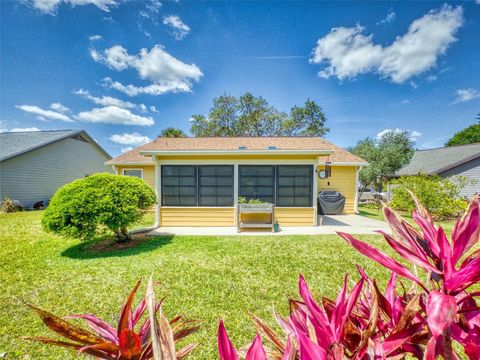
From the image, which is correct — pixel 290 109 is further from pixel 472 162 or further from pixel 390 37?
pixel 472 162

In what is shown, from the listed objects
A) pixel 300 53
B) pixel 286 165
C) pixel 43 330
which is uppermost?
pixel 300 53

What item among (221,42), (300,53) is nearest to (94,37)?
(221,42)

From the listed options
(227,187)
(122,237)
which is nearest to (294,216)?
(227,187)

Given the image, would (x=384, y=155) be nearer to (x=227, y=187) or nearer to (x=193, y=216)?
(x=227, y=187)

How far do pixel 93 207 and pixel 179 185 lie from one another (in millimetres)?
3083

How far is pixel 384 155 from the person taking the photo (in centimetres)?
2452

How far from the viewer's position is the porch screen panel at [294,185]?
25.7ft

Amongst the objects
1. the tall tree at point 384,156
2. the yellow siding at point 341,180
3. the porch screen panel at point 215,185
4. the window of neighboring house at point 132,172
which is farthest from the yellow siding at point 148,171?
the tall tree at point 384,156

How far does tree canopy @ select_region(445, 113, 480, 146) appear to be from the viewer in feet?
104

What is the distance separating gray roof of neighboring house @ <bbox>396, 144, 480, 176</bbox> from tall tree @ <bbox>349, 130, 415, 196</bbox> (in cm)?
312

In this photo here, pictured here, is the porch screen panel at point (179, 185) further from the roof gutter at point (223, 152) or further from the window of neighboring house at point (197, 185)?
the roof gutter at point (223, 152)

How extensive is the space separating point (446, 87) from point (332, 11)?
15.6 meters

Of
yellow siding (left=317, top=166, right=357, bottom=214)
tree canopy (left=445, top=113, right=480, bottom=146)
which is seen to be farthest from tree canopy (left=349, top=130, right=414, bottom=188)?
tree canopy (left=445, top=113, right=480, bottom=146)

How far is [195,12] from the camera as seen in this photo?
28.9ft
